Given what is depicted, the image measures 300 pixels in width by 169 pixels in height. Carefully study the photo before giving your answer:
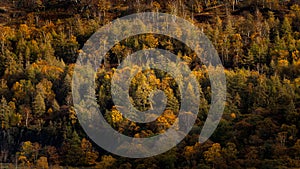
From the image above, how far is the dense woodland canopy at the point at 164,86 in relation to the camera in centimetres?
11000

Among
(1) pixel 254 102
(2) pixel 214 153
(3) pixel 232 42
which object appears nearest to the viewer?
(2) pixel 214 153

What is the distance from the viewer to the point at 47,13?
195m

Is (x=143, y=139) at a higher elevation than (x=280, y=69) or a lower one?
lower

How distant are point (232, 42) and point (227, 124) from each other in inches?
1874

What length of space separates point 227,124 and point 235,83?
1855cm

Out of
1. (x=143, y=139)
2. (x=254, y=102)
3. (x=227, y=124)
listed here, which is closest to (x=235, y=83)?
(x=254, y=102)

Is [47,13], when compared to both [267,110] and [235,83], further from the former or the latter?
[267,110]

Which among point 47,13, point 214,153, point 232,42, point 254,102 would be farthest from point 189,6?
point 214,153

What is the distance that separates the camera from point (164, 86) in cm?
13475

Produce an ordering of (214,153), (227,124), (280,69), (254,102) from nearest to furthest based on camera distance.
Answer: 1. (214,153)
2. (227,124)
3. (254,102)
4. (280,69)

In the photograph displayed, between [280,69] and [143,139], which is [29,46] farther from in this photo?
[280,69]

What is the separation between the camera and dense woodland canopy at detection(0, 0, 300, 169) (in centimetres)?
11000

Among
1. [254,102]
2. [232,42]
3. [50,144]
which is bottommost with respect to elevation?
[50,144]

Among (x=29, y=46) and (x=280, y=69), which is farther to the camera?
(x=29, y=46)
